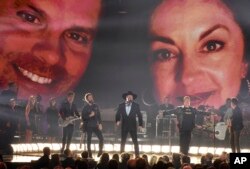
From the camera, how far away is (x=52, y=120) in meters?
15.6

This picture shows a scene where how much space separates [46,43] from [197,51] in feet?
21.1

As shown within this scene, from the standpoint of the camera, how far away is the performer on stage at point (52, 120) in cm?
1552

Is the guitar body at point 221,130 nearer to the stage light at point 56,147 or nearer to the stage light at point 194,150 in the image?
the stage light at point 194,150

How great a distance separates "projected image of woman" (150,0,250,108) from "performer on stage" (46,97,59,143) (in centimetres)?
476

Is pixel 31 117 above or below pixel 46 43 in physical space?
below

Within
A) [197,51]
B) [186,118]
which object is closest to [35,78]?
[197,51]

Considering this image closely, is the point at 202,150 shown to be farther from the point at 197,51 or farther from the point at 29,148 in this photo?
the point at 29,148

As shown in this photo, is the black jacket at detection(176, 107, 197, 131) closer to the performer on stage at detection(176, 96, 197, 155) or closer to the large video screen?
the performer on stage at detection(176, 96, 197, 155)

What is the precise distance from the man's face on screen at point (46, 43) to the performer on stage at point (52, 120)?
2.49 metres

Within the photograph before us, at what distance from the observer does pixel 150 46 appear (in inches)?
739

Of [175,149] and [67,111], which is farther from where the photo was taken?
[175,149]

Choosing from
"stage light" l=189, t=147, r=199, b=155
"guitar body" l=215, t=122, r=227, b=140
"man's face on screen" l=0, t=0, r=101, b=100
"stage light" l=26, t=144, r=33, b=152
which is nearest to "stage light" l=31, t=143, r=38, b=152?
"stage light" l=26, t=144, r=33, b=152

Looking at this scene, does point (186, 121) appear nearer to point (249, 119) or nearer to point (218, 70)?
point (249, 119)

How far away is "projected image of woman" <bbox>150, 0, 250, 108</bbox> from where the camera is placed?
1802 cm
